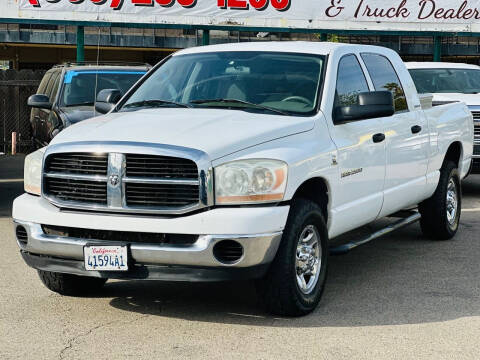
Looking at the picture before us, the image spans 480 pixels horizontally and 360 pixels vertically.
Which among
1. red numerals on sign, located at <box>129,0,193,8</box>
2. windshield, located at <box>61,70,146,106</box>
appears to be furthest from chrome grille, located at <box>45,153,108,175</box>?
red numerals on sign, located at <box>129,0,193,8</box>

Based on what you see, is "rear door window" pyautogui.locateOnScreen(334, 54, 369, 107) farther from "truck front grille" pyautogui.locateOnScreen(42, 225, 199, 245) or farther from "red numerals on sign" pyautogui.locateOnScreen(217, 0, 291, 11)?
"red numerals on sign" pyautogui.locateOnScreen(217, 0, 291, 11)

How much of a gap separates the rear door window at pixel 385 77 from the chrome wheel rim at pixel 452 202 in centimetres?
166

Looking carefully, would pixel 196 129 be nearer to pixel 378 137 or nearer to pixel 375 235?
pixel 378 137

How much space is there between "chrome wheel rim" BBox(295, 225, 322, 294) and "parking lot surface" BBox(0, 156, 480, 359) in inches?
9.0

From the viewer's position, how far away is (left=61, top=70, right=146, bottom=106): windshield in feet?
42.3

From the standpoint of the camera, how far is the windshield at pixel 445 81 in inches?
550

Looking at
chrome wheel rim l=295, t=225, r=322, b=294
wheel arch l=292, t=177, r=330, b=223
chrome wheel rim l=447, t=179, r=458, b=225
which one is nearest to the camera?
chrome wheel rim l=295, t=225, r=322, b=294

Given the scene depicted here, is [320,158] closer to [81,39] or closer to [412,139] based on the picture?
[412,139]

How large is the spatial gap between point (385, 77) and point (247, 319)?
2945 mm

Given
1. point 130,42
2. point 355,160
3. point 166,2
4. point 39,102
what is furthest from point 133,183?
point 130,42

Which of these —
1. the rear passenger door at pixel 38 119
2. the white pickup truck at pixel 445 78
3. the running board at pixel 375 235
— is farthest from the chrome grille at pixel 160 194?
the white pickup truck at pixel 445 78

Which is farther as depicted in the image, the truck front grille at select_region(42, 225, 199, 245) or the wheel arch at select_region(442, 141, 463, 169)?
the wheel arch at select_region(442, 141, 463, 169)

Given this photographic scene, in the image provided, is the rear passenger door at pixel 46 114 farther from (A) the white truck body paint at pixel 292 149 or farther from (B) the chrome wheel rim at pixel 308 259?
(B) the chrome wheel rim at pixel 308 259

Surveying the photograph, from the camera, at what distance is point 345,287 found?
709 cm
